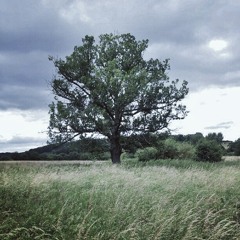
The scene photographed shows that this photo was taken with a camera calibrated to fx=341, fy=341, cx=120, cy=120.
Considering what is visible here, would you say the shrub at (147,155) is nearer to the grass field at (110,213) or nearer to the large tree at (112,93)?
the large tree at (112,93)

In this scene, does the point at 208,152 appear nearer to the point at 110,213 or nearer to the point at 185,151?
the point at 185,151

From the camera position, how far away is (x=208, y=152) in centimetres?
4003

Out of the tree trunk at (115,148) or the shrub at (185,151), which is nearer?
the tree trunk at (115,148)

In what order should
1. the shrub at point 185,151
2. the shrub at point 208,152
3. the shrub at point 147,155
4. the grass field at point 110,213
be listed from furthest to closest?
1. the shrub at point 185,151
2. the shrub at point 147,155
3. the shrub at point 208,152
4. the grass field at point 110,213

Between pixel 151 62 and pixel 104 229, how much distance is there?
1002 inches

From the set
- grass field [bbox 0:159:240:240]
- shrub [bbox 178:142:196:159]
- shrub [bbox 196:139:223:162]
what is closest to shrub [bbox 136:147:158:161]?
shrub [bbox 178:142:196:159]

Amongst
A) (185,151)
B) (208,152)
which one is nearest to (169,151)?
(185,151)

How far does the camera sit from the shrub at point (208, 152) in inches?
1574

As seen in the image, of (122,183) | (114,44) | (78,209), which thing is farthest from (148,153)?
(78,209)

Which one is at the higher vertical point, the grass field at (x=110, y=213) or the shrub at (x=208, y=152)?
the shrub at (x=208, y=152)

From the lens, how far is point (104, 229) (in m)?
6.78

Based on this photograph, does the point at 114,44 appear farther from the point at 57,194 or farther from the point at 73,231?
the point at 73,231

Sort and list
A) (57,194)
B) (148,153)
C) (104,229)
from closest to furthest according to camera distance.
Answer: (104,229) → (57,194) → (148,153)

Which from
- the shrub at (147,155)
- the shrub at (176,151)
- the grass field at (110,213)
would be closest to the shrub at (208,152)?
the shrub at (176,151)
